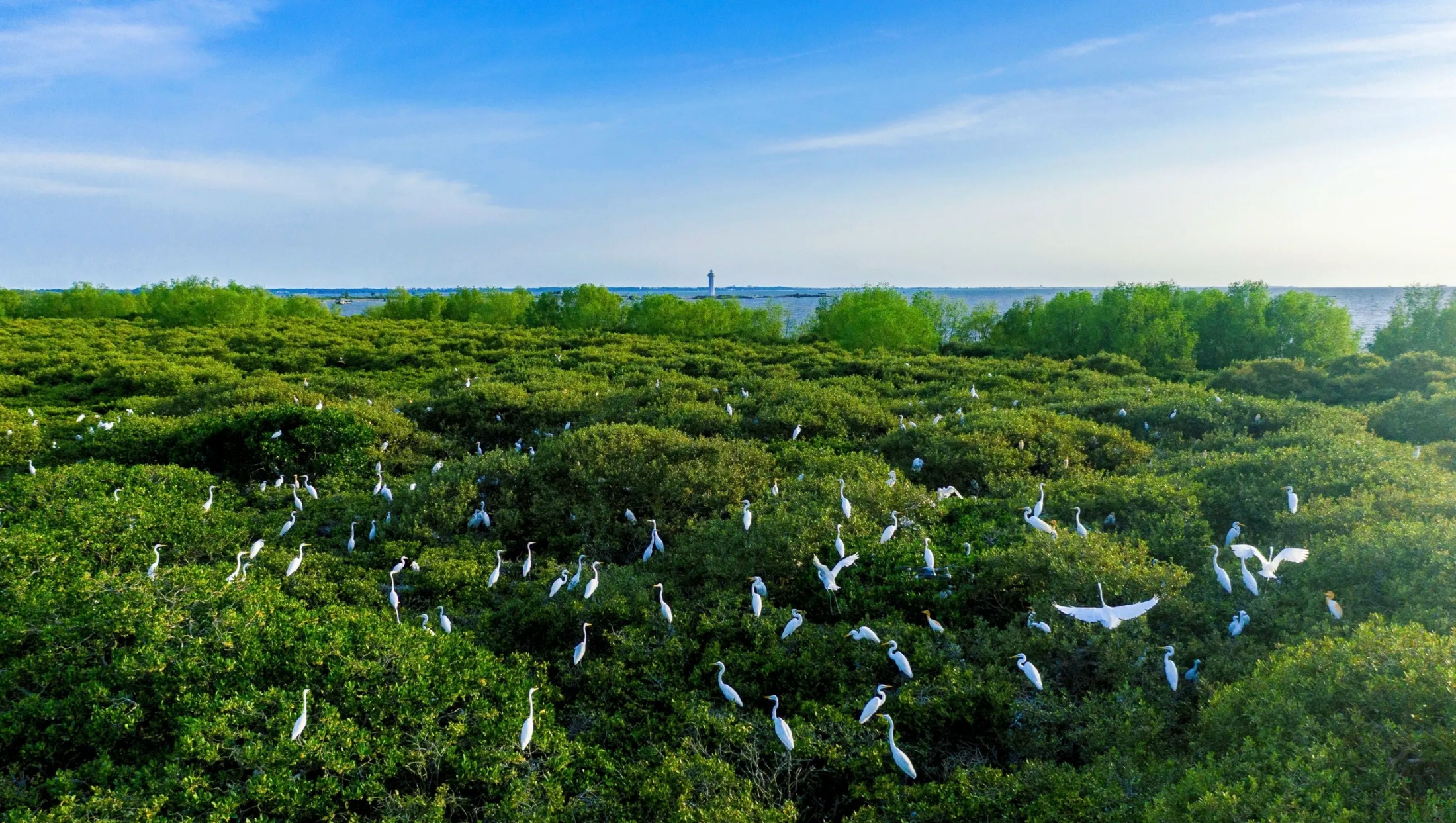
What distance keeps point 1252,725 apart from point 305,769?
24.2ft

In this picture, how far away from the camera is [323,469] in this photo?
15086 mm

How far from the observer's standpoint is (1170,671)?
6.69 meters

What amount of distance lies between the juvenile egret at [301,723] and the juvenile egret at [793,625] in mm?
4450

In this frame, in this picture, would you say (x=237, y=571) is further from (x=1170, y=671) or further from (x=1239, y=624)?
(x=1239, y=624)

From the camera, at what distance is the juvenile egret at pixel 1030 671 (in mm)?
6816

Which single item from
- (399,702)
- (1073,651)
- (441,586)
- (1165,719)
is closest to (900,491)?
(1073,651)

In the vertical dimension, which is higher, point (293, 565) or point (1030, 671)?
point (293, 565)

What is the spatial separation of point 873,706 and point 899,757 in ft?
1.89

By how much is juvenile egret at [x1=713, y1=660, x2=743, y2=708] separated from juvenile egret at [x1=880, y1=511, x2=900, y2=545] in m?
3.09

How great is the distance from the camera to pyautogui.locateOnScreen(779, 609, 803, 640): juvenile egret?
806cm

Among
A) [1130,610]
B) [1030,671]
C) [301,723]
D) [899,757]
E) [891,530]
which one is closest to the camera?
[301,723]

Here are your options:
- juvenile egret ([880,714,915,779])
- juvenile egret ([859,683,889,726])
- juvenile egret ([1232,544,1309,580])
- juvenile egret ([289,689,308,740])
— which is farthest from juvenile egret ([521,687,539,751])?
juvenile egret ([1232,544,1309,580])

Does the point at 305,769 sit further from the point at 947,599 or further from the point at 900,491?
the point at 900,491

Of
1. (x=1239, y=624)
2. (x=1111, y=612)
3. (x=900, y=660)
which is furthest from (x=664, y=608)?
(x=1239, y=624)
